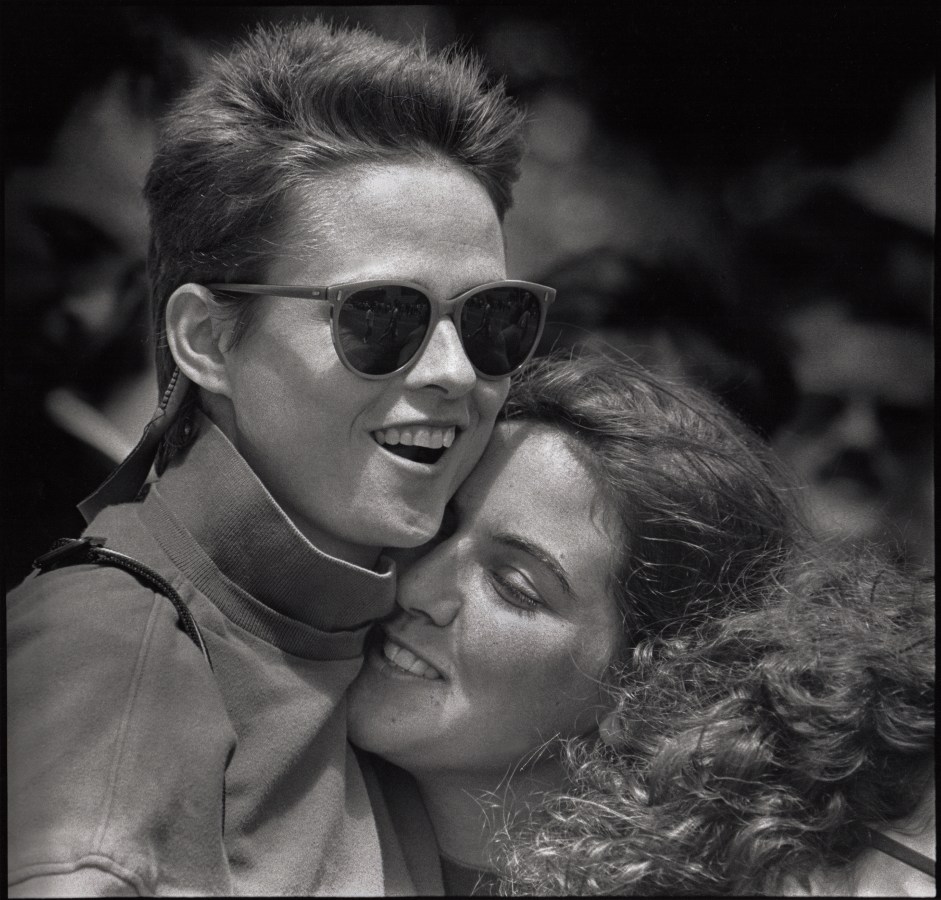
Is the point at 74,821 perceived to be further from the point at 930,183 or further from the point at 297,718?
the point at 930,183

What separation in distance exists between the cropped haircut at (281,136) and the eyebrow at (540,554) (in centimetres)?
85

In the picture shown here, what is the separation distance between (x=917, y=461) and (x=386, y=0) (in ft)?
6.77

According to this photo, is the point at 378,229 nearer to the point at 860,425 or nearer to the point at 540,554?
the point at 540,554

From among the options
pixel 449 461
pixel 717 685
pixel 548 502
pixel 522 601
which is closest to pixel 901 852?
pixel 717 685

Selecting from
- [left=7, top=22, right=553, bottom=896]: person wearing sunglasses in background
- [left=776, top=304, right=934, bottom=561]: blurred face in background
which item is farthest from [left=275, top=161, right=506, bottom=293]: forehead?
[left=776, top=304, right=934, bottom=561]: blurred face in background

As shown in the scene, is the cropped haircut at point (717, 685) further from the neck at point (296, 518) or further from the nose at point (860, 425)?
the neck at point (296, 518)

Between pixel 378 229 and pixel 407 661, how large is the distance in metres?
1.08

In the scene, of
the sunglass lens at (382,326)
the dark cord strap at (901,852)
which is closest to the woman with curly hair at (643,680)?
the dark cord strap at (901,852)

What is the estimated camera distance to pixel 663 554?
2.81m

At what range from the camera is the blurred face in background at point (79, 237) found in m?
2.65

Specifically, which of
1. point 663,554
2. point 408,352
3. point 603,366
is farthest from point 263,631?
point 603,366

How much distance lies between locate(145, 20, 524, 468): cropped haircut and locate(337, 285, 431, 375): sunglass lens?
0.20m

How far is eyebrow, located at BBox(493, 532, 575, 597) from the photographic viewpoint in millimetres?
2695

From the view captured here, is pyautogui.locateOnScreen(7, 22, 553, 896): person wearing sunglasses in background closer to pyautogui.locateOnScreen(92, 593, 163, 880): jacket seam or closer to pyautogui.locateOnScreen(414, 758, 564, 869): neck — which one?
pyautogui.locateOnScreen(92, 593, 163, 880): jacket seam
